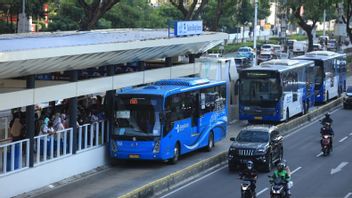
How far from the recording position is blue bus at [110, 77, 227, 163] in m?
26.2

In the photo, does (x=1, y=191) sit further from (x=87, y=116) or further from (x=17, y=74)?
(x=87, y=116)

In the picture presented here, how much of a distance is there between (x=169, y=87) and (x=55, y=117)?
5.46m

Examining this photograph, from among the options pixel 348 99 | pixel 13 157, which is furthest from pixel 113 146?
pixel 348 99

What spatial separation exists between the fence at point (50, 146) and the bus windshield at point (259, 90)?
1317 cm

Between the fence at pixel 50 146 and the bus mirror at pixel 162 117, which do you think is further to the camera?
the bus mirror at pixel 162 117

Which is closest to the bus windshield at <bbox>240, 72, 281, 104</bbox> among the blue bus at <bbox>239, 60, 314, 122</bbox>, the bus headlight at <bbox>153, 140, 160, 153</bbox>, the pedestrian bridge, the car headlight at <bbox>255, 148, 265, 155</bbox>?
the blue bus at <bbox>239, 60, 314, 122</bbox>

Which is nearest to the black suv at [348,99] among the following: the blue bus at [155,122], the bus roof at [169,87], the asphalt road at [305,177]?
the asphalt road at [305,177]

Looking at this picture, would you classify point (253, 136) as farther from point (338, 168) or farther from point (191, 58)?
point (191, 58)

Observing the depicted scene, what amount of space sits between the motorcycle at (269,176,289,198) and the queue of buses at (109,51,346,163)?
7230 mm

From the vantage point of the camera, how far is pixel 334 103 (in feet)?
161

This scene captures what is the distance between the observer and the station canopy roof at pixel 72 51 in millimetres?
19703

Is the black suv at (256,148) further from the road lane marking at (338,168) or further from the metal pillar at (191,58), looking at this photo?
the metal pillar at (191,58)

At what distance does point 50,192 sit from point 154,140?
5259mm

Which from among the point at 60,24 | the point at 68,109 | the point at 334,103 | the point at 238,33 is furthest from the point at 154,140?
the point at 238,33
